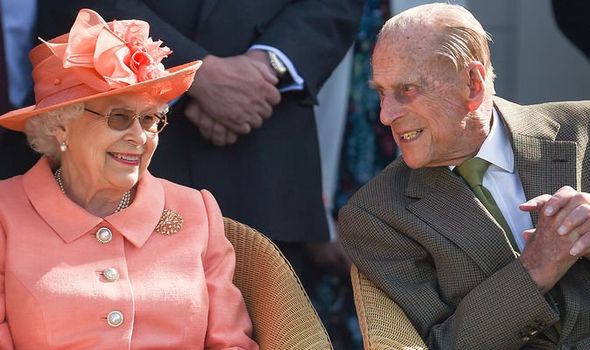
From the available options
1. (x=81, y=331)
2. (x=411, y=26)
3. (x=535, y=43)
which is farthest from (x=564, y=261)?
(x=535, y=43)

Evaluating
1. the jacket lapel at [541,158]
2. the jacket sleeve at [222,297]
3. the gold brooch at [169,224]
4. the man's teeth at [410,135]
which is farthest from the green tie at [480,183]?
the gold brooch at [169,224]

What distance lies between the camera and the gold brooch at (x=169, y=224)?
4223 mm

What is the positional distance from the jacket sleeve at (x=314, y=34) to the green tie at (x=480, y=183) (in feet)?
3.16

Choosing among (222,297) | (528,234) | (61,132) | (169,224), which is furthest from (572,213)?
(61,132)

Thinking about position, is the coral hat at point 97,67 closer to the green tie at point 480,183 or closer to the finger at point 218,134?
the finger at point 218,134

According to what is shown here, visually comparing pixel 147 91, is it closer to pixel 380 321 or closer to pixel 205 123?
pixel 205 123

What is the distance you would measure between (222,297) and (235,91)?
1.02 m

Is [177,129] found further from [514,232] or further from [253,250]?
[514,232]

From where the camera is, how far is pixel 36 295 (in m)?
3.93

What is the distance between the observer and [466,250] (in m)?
4.19

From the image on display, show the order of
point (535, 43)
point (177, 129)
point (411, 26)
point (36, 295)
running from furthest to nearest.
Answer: point (535, 43) < point (177, 129) < point (411, 26) < point (36, 295)

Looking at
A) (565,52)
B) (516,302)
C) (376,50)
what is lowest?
(565,52)

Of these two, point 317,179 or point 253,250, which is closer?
point 253,250

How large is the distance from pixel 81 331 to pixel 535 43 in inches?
140
